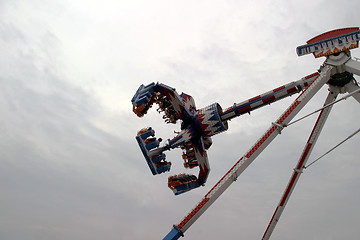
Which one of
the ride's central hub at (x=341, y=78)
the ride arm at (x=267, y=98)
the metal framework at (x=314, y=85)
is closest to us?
the metal framework at (x=314, y=85)

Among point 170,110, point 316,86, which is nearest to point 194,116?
point 170,110

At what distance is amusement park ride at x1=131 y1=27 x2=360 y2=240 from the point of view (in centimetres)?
1820

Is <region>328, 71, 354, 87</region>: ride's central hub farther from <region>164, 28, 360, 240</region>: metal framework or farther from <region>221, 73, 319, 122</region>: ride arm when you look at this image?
<region>221, 73, 319, 122</region>: ride arm

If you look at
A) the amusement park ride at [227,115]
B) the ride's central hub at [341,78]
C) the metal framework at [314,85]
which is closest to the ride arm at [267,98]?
the amusement park ride at [227,115]

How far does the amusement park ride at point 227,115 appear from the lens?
18.2 m

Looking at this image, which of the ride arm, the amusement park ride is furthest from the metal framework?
the ride arm

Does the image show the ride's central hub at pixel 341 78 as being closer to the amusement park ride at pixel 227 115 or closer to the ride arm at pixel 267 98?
the amusement park ride at pixel 227 115

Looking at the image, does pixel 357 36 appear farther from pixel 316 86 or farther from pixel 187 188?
pixel 187 188

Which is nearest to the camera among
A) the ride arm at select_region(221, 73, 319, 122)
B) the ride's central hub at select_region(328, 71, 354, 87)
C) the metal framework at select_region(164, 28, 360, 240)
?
the metal framework at select_region(164, 28, 360, 240)

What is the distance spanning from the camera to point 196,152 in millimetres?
23828

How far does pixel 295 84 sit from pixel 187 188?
31.9 feet

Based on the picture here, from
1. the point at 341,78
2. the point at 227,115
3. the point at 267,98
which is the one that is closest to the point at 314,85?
the point at 341,78

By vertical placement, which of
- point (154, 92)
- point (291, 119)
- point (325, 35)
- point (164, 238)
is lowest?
point (164, 238)

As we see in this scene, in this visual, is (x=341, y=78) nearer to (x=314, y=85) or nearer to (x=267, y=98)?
(x=314, y=85)
